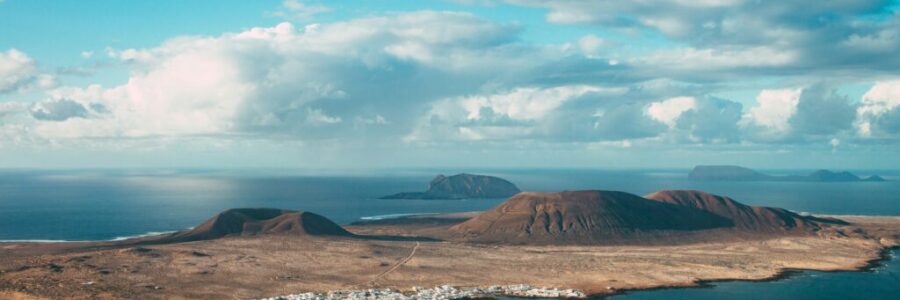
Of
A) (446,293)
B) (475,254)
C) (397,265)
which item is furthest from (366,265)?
(446,293)

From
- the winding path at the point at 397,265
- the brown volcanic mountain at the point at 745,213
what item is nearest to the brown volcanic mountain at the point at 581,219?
the brown volcanic mountain at the point at 745,213

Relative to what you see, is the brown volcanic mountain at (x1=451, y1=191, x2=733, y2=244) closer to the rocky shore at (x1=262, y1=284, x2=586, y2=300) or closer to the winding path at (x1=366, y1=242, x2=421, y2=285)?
the winding path at (x1=366, y1=242, x2=421, y2=285)

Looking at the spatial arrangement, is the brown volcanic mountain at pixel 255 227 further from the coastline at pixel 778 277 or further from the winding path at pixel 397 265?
the coastline at pixel 778 277

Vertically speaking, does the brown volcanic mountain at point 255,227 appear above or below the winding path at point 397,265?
above

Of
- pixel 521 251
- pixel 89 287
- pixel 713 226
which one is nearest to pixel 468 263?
pixel 521 251

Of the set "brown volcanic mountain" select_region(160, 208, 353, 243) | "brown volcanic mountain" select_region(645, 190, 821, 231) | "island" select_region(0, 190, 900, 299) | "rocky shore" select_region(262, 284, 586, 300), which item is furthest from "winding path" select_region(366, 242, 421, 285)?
"brown volcanic mountain" select_region(645, 190, 821, 231)

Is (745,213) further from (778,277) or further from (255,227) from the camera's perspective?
(255,227)
